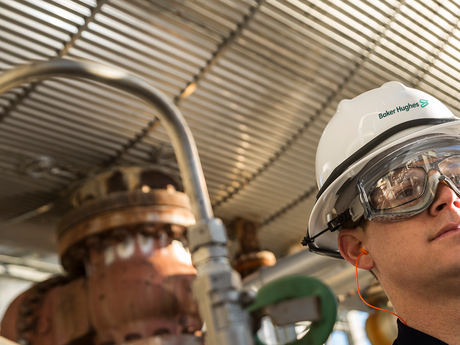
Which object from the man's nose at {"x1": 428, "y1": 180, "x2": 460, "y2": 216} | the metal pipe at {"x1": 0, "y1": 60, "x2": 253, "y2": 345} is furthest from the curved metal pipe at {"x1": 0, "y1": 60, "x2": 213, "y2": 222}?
the man's nose at {"x1": 428, "y1": 180, "x2": 460, "y2": 216}

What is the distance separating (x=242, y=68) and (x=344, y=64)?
0.92 metres

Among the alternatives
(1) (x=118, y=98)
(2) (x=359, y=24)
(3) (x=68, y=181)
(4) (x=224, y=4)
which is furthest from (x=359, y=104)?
(3) (x=68, y=181)

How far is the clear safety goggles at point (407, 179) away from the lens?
1.83 meters

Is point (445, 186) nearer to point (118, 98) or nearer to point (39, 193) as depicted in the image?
point (118, 98)

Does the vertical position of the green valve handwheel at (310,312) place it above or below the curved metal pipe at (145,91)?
below

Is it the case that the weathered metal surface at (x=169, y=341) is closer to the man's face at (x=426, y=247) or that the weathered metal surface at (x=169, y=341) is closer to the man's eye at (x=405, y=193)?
the man's face at (x=426, y=247)

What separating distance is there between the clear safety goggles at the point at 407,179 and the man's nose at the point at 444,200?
17 millimetres

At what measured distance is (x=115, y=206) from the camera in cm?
463

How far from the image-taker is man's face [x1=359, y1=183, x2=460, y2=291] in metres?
1.70

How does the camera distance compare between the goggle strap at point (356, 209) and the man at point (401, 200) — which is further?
the goggle strap at point (356, 209)

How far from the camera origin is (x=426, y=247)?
1.74m

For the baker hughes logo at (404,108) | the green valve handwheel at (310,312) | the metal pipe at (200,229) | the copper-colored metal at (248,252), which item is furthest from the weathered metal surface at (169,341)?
the baker hughes logo at (404,108)

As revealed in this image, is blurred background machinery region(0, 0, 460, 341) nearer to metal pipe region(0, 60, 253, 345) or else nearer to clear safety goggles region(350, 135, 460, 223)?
metal pipe region(0, 60, 253, 345)

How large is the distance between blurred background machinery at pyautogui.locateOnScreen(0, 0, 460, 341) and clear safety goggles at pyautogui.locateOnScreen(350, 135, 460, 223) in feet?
7.88
